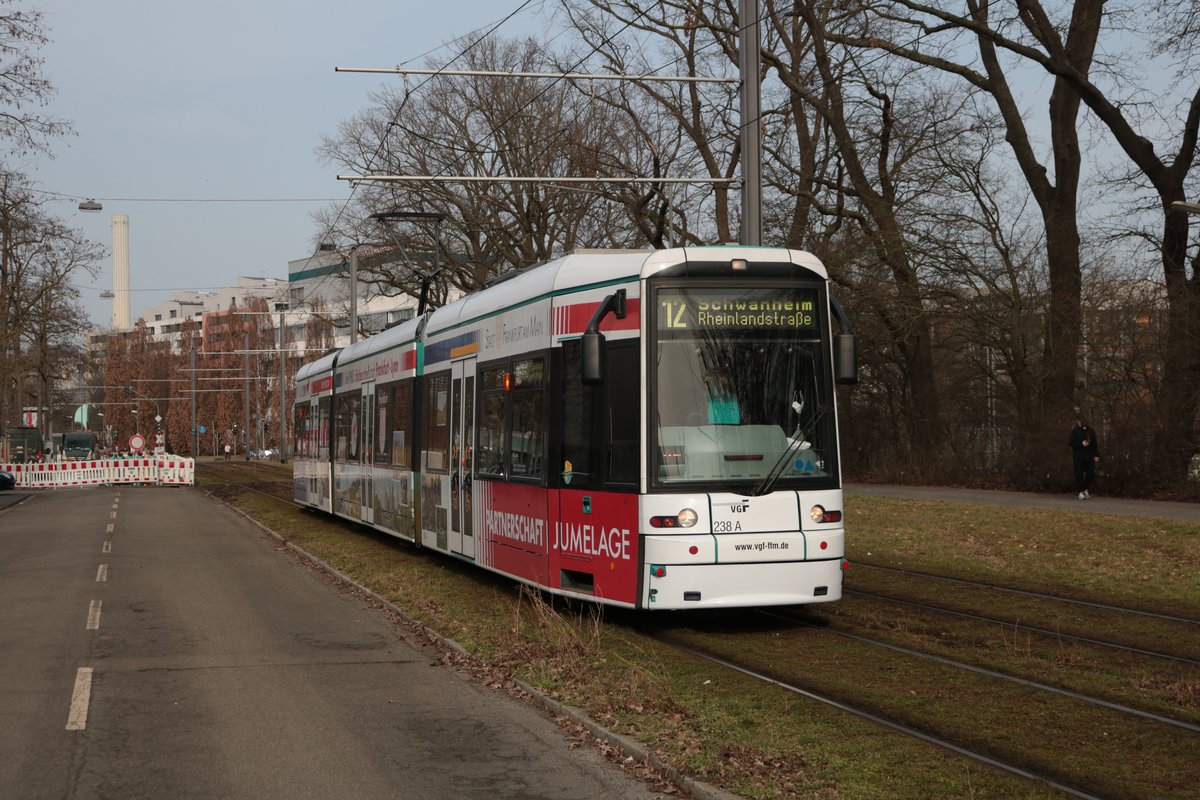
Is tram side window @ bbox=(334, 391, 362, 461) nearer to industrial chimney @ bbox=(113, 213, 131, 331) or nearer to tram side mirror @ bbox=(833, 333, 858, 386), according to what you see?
tram side mirror @ bbox=(833, 333, 858, 386)

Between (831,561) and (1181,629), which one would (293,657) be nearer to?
(831,561)

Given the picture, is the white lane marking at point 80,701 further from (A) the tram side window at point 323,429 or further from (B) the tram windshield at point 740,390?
(A) the tram side window at point 323,429

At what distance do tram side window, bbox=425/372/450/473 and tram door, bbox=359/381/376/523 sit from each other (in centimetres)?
421

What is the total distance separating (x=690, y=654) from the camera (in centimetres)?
1035

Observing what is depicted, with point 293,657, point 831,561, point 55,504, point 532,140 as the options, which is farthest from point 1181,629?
point 55,504

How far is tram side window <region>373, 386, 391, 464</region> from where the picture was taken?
791 inches

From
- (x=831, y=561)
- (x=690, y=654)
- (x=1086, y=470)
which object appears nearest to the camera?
(x=690, y=654)

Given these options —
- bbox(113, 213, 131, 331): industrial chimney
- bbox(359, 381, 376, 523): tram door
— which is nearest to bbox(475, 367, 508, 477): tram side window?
bbox(359, 381, 376, 523): tram door

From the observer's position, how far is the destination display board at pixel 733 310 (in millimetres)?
11305

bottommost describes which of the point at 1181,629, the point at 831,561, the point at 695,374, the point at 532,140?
the point at 1181,629

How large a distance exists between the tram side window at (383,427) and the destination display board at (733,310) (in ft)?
31.4

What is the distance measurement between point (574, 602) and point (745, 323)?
13.3ft

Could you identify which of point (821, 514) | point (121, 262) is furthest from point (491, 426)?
point (121, 262)

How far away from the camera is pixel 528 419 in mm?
12984
